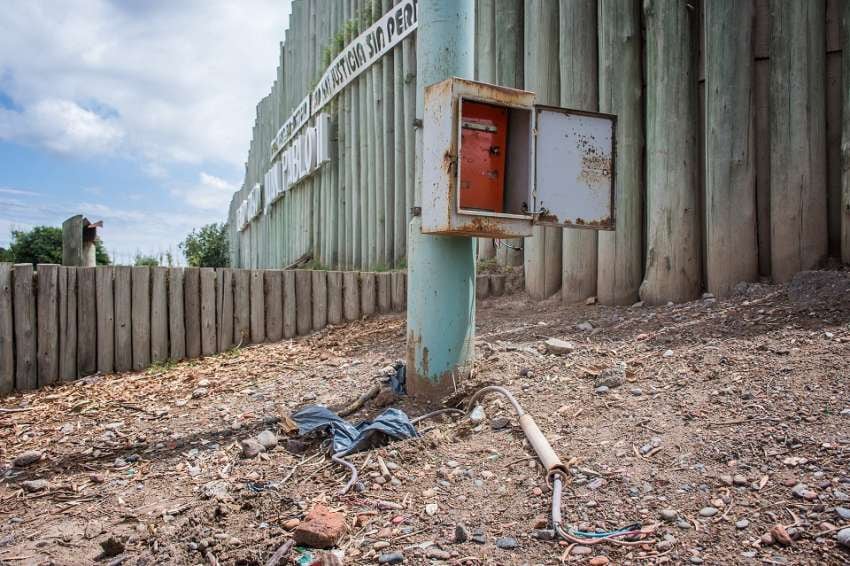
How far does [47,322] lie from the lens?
4.66m

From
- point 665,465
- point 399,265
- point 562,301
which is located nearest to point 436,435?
point 665,465

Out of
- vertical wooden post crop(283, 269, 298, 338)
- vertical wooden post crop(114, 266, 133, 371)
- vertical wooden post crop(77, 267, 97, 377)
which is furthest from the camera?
vertical wooden post crop(283, 269, 298, 338)

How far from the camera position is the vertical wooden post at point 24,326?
4.57 metres

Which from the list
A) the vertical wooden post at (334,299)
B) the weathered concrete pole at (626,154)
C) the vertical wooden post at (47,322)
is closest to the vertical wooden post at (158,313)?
the vertical wooden post at (47,322)

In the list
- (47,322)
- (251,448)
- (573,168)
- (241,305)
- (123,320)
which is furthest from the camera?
(241,305)

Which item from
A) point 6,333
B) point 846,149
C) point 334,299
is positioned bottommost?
point 6,333

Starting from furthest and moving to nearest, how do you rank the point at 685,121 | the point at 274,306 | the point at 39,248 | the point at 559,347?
1. the point at 39,248
2. the point at 274,306
3. the point at 685,121
4. the point at 559,347

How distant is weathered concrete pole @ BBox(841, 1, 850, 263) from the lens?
350 centimetres

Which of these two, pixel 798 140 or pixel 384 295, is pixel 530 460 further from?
pixel 384 295

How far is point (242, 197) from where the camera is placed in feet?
69.9

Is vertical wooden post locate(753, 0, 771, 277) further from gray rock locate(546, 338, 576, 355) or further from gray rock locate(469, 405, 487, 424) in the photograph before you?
gray rock locate(469, 405, 487, 424)

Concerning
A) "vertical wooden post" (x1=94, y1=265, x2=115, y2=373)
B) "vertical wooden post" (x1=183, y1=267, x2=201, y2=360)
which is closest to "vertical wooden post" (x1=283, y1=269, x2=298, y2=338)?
"vertical wooden post" (x1=183, y1=267, x2=201, y2=360)

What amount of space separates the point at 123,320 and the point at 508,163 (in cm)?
341

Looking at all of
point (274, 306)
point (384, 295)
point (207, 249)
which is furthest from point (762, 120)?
point (207, 249)
